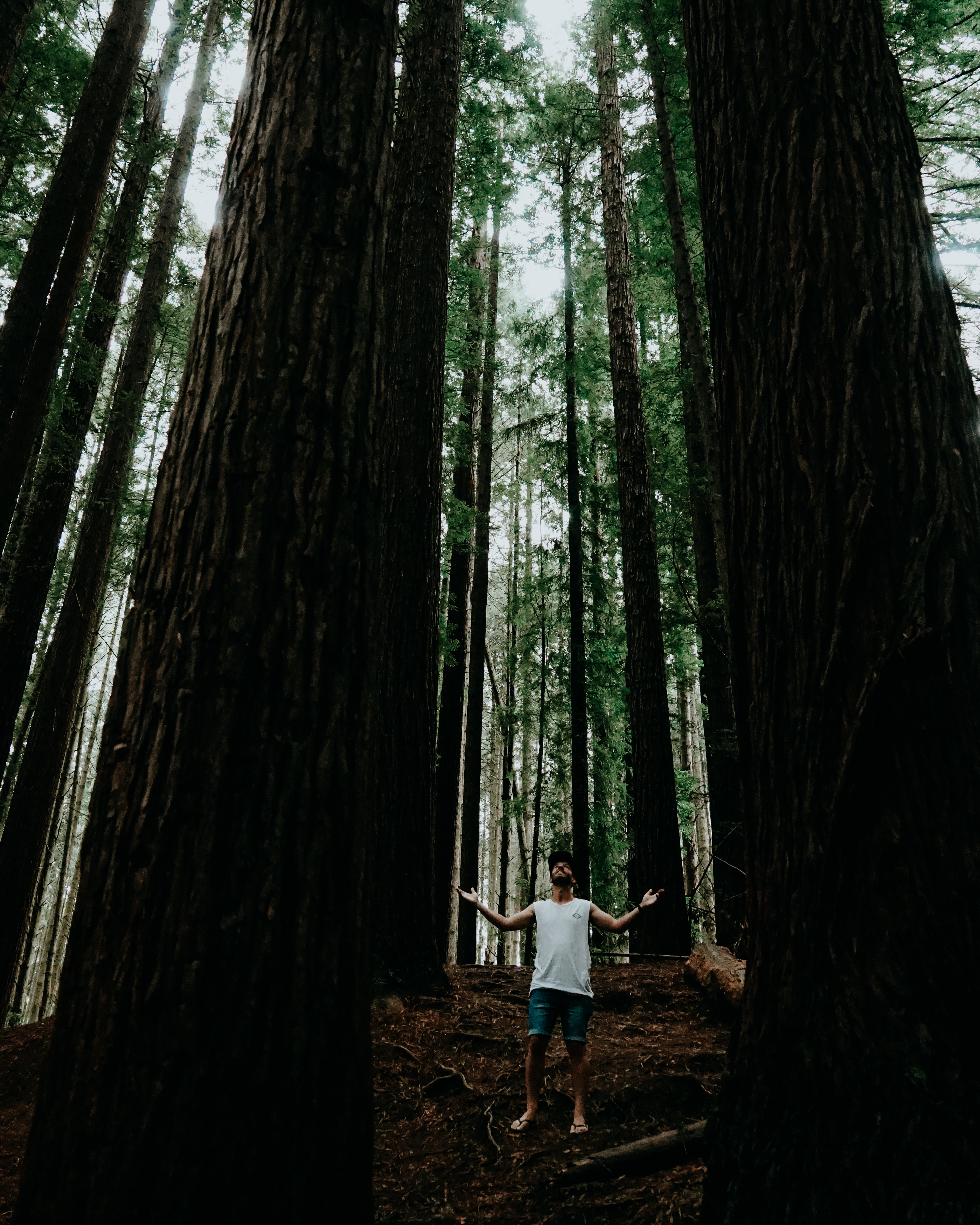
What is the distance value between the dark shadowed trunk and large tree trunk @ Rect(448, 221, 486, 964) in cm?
7

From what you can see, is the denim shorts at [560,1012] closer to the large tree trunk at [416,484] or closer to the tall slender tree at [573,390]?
the large tree trunk at [416,484]

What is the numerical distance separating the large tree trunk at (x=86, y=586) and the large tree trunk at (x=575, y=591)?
741 cm

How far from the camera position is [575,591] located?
13289 mm

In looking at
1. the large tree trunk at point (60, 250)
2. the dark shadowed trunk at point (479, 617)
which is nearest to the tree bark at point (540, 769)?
the dark shadowed trunk at point (479, 617)

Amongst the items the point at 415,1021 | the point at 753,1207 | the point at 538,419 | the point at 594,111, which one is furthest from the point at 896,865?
the point at 594,111

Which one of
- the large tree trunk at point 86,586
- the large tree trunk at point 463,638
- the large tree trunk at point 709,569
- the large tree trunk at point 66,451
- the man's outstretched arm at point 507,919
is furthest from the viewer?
the large tree trunk at point 463,638

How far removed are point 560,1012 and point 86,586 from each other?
8.76 meters

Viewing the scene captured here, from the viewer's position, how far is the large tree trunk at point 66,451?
775cm

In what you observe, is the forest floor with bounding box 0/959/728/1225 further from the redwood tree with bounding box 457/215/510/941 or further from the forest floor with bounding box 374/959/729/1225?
the redwood tree with bounding box 457/215/510/941

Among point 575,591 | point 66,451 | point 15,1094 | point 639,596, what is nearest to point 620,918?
point 15,1094

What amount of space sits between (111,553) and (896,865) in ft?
47.1

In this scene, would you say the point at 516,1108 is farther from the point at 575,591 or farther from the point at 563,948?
the point at 575,591

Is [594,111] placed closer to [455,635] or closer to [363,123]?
[455,635]

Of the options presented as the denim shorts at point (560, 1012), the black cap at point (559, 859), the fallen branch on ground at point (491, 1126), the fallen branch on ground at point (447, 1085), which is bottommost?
the fallen branch on ground at point (491, 1126)
